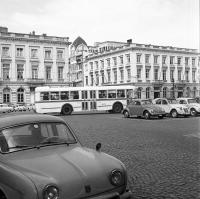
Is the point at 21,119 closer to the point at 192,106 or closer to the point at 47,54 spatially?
the point at 192,106

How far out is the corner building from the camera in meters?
74.0

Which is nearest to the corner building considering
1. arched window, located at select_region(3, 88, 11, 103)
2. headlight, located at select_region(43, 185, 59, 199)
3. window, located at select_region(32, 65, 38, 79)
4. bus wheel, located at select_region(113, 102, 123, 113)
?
window, located at select_region(32, 65, 38, 79)

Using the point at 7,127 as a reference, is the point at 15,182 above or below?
below

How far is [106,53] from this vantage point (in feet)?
263

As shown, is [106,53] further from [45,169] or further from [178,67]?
[45,169]

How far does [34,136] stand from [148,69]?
72.4 meters

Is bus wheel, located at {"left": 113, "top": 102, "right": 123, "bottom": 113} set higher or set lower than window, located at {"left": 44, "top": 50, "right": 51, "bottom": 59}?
lower

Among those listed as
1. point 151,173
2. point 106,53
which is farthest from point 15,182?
point 106,53

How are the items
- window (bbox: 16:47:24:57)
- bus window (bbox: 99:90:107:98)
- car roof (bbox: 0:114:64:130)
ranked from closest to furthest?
1. car roof (bbox: 0:114:64:130)
2. bus window (bbox: 99:90:107:98)
3. window (bbox: 16:47:24:57)

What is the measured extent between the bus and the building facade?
101 ft

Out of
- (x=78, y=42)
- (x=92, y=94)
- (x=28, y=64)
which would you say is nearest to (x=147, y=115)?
(x=92, y=94)

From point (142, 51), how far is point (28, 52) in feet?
86.9

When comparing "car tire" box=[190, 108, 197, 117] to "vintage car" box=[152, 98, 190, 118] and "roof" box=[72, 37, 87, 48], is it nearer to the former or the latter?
"vintage car" box=[152, 98, 190, 118]

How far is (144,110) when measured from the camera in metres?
24.2
